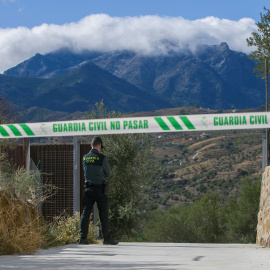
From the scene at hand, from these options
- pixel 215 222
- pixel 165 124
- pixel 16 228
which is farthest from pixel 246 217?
pixel 16 228

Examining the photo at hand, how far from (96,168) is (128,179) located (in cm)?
1066

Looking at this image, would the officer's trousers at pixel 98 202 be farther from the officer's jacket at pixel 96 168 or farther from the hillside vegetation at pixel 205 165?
the hillside vegetation at pixel 205 165

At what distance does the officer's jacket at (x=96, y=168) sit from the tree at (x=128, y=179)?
32.3 ft

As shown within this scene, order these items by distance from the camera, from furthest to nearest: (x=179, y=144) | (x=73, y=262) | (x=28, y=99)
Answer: (x=28, y=99) → (x=179, y=144) → (x=73, y=262)

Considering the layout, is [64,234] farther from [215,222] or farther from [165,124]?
[215,222]

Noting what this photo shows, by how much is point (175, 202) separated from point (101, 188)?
136 ft

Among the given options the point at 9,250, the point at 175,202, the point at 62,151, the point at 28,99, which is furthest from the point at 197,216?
the point at 28,99

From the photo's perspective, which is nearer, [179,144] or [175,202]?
[175,202]

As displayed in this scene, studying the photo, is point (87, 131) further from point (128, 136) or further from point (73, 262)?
point (128, 136)

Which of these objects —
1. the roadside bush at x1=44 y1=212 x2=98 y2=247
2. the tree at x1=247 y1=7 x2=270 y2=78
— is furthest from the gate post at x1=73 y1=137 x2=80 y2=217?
the tree at x1=247 y1=7 x2=270 y2=78

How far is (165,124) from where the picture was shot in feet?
32.6

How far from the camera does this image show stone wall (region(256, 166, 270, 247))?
32.1 feet

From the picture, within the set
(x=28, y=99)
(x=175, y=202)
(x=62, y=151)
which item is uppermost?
(x=28, y=99)

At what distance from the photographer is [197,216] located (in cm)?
3525
